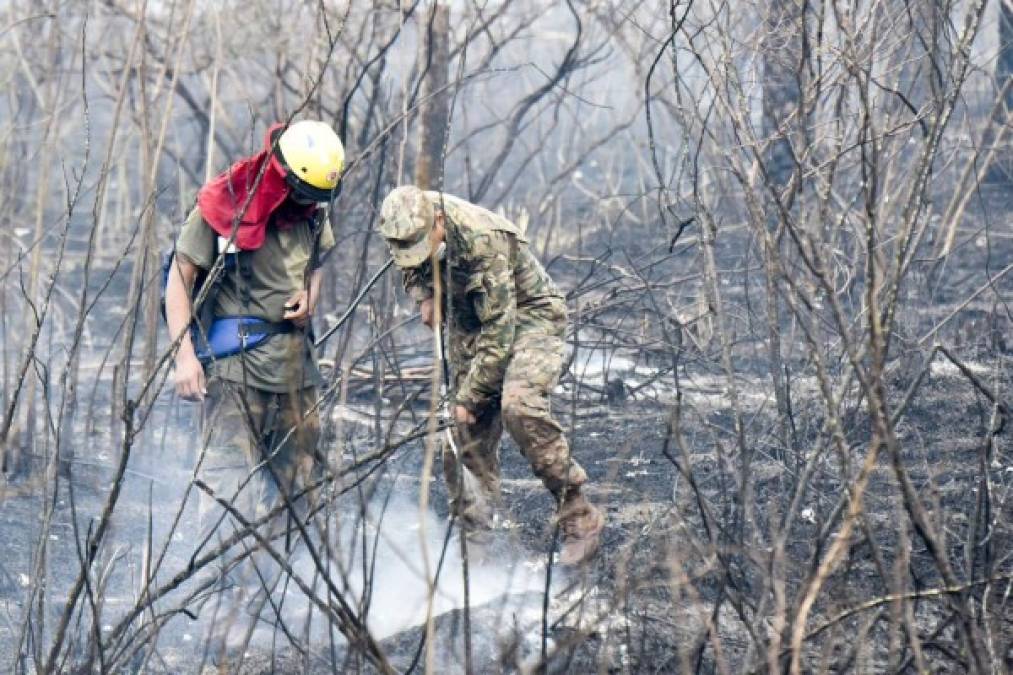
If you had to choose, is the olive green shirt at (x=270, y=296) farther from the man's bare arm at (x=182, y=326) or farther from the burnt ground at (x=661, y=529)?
the burnt ground at (x=661, y=529)

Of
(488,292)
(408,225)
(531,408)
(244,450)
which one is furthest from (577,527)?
(408,225)

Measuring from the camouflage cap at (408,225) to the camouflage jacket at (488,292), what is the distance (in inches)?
3.1

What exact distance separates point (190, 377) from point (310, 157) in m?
0.91

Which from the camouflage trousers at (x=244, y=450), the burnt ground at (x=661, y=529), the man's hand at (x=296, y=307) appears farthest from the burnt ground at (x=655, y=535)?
the man's hand at (x=296, y=307)

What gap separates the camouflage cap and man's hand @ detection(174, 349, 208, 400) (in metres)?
0.83

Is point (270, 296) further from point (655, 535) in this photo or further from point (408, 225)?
point (655, 535)

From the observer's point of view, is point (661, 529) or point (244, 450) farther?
point (661, 529)

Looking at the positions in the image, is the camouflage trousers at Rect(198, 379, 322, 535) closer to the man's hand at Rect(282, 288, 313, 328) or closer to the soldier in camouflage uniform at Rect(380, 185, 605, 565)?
the man's hand at Rect(282, 288, 313, 328)

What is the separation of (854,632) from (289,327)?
238 centimetres

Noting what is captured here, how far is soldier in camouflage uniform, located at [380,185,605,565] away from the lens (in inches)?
203

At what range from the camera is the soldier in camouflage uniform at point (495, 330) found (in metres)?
5.14

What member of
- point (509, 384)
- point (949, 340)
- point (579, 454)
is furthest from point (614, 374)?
point (509, 384)

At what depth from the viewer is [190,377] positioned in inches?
203

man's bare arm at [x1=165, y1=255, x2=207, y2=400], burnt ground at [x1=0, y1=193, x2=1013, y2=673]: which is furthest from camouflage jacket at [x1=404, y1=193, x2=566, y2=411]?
man's bare arm at [x1=165, y1=255, x2=207, y2=400]
